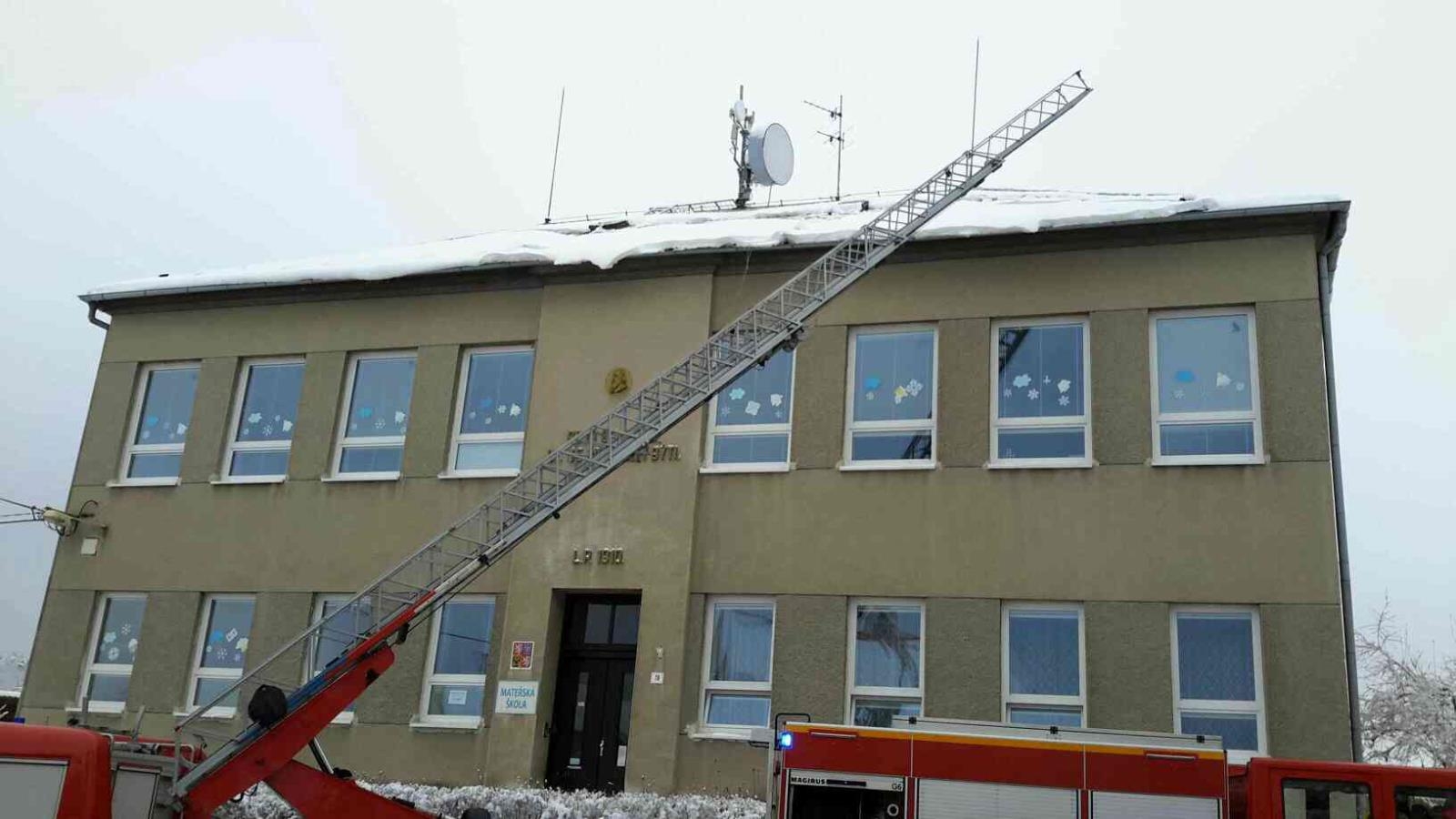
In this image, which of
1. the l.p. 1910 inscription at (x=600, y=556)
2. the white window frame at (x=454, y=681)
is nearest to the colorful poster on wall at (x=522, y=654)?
the white window frame at (x=454, y=681)

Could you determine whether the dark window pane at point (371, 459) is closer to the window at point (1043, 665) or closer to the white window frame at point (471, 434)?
the white window frame at point (471, 434)

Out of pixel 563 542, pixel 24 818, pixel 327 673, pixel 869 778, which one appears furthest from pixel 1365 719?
pixel 24 818

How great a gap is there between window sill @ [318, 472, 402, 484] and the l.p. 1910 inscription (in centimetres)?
270

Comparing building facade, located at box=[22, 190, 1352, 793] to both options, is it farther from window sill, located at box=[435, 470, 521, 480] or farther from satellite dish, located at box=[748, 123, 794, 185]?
satellite dish, located at box=[748, 123, 794, 185]

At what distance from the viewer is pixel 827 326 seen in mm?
14930

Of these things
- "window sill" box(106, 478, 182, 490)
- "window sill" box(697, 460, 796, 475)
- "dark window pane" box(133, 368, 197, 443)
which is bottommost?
"window sill" box(106, 478, 182, 490)

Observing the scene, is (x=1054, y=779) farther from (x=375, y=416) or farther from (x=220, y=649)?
(x=220, y=649)

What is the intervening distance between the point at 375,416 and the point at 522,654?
13.1ft

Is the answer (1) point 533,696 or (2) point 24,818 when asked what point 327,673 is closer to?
(2) point 24,818

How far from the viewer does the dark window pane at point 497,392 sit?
15938mm

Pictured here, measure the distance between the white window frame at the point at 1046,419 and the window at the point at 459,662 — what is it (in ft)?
20.3

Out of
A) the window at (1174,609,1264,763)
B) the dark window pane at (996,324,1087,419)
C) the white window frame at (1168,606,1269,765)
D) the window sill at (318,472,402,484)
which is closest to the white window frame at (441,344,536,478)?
the window sill at (318,472,402,484)

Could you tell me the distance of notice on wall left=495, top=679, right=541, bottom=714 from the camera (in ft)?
47.5

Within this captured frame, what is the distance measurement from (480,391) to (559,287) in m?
1.67
